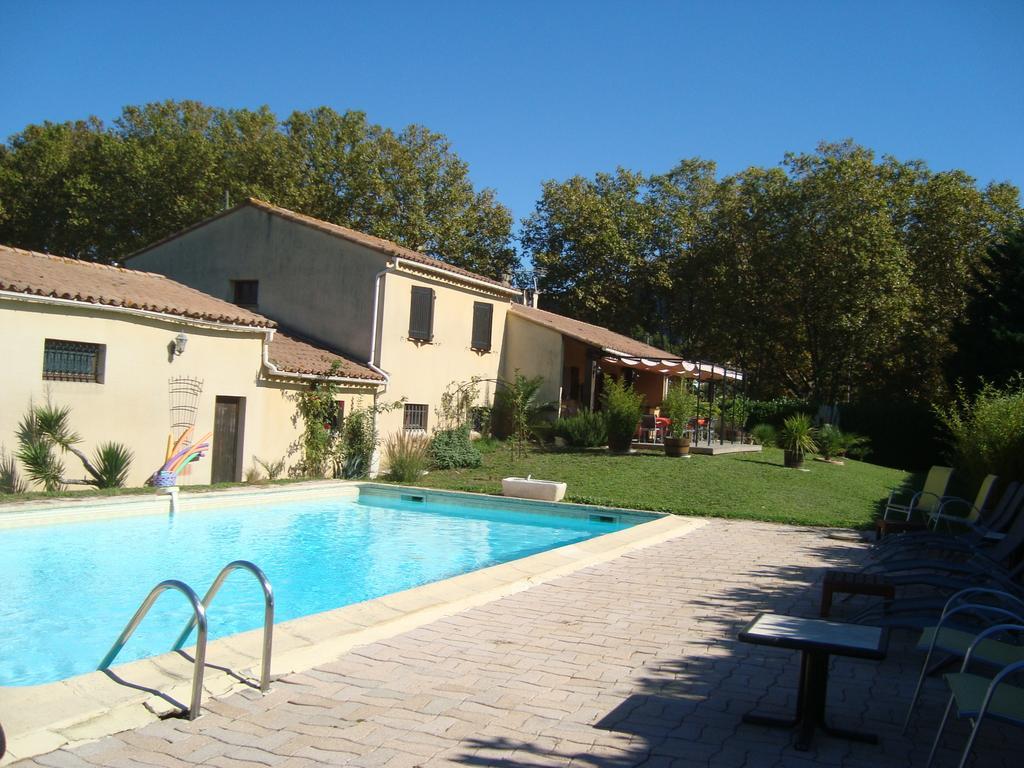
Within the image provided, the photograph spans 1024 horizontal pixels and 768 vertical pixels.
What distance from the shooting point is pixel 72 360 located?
15328 millimetres

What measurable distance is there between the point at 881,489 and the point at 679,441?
498 cm

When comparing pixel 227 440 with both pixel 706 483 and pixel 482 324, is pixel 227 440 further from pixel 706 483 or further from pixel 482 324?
pixel 706 483

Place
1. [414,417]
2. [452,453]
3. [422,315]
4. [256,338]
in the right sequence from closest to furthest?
[256,338], [452,453], [422,315], [414,417]

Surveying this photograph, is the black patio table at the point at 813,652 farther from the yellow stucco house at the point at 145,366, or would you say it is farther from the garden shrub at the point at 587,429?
the garden shrub at the point at 587,429

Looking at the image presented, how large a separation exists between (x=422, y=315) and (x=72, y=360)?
10034mm

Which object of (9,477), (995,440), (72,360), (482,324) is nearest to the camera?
(995,440)

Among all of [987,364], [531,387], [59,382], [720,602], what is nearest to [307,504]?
[59,382]

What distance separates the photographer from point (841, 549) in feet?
37.3

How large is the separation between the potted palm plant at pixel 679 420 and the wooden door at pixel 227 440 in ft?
35.2

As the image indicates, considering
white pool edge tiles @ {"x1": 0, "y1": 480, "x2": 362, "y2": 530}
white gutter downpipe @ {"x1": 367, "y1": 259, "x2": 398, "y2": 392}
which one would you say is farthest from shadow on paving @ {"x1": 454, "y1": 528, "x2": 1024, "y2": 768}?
white gutter downpipe @ {"x1": 367, "y1": 259, "x2": 398, "y2": 392}

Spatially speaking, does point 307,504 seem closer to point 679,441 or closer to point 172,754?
point 679,441

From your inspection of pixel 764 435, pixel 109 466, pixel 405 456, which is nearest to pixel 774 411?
pixel 764 435

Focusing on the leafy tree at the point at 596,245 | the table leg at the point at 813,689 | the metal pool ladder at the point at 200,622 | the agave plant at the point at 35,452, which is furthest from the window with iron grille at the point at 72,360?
the leafy tree at the point at 596,245

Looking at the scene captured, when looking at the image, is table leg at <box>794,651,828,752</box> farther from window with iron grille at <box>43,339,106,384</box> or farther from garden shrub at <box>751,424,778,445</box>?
garden shrub at <box>751,424,778,445</box>
